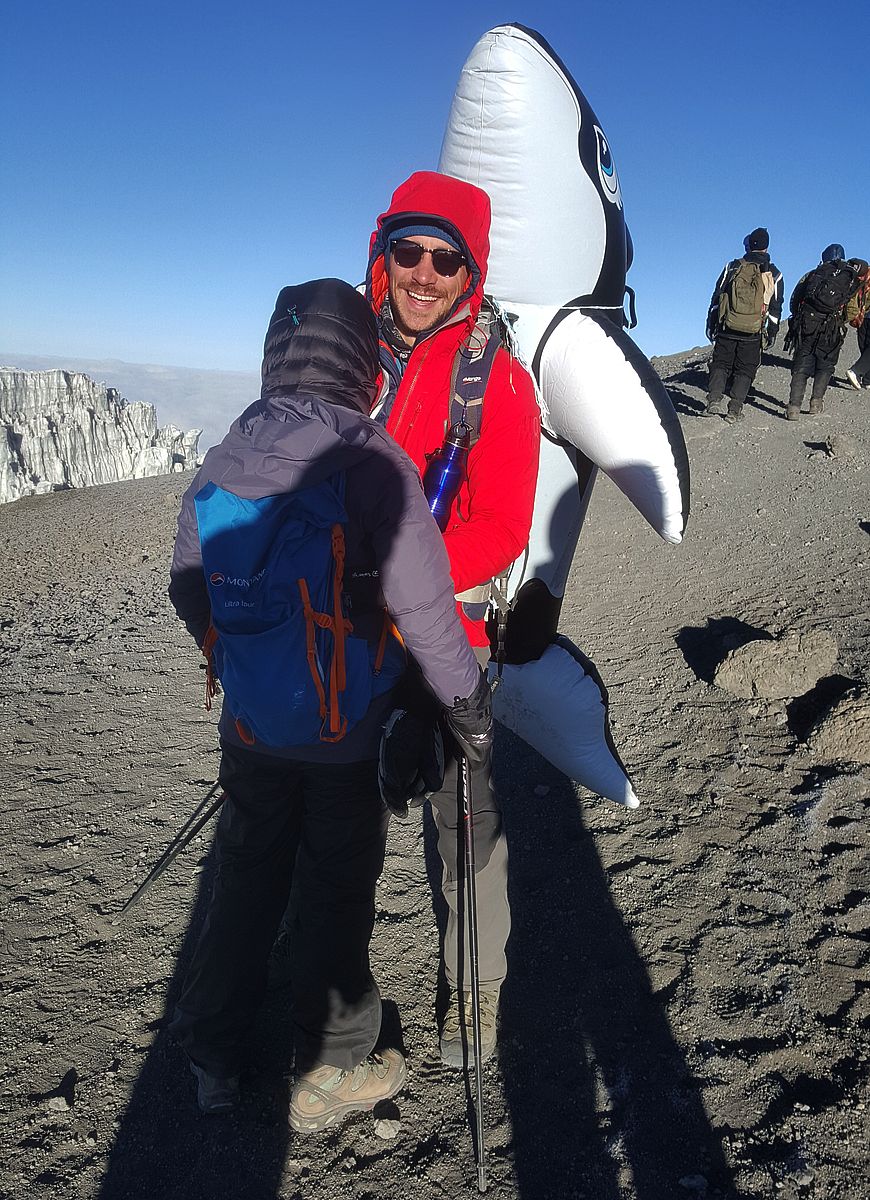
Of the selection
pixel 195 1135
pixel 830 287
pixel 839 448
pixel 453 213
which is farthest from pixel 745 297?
pixel 195 1135

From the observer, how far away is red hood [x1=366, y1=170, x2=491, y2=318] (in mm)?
2105

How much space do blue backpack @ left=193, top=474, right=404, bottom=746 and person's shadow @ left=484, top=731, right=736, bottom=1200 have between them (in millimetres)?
1368

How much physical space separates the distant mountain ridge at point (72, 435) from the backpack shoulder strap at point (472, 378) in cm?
7421

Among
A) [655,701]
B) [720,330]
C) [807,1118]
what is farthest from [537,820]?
[720,330]

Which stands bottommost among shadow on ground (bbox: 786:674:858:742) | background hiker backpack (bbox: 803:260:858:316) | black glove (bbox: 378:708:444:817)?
black glove (bbox: 378:708:444:817)

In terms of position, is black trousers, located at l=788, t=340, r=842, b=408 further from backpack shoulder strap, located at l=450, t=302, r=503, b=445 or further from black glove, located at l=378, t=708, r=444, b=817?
black glove, located at l=378, t=708, r=444, b=817

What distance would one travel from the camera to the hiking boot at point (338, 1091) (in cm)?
208

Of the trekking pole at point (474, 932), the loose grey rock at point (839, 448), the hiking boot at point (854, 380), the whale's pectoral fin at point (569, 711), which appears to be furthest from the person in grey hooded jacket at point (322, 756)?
the hiking boot at point (854, 380)

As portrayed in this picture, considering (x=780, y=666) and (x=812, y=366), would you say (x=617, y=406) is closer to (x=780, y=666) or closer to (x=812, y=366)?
(x=780, y=666)

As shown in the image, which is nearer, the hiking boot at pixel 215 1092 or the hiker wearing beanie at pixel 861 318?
the hiking boot at pixel 215 1092

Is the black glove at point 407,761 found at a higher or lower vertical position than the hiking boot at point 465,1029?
higher

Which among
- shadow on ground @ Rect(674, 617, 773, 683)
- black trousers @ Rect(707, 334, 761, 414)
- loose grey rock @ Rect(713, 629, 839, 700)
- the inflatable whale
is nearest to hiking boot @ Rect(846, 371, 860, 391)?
black trousers @ Rect(707, 334, 761, 414)

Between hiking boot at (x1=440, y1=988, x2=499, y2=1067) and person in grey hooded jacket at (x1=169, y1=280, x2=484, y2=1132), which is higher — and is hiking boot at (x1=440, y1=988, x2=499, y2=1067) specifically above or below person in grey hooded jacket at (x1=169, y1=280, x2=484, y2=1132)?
below

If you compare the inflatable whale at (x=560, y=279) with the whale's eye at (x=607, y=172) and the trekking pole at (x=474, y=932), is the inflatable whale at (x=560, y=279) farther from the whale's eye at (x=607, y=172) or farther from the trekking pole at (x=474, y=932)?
the trekking pole at (x=474, y=932)
